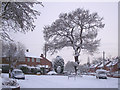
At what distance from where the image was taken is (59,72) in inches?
1502

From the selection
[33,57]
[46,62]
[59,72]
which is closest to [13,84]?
[59,72]

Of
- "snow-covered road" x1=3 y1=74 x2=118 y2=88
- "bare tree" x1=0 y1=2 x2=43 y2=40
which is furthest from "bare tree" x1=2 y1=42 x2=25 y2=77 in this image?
"bare tree" x1=0 y1=2 x2=43 y2=40

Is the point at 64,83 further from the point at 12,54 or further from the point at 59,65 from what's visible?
the point at 12,54

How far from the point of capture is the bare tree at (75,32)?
2788 centimetres

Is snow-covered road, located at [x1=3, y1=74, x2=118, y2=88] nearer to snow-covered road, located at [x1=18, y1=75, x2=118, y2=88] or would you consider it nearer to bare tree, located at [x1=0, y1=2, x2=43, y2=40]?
snow-covered road, located at [x1=18, y1=75, x2=118, y2=88]

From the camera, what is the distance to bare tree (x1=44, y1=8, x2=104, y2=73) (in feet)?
91.5

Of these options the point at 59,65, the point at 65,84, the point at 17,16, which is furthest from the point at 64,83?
the point at 59,65

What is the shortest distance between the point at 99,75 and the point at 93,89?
1589cm

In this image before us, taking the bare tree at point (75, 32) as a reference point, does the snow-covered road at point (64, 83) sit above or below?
below

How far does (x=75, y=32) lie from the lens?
28.8 meters

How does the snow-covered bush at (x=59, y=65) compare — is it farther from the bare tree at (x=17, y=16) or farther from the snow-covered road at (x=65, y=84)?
the bare tree at (x=17, y=16)

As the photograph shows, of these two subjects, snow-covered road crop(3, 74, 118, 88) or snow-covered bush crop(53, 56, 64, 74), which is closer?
snow-covered road crop(3, 74, 118, 88)

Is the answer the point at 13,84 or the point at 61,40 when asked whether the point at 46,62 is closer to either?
the point at 61,40

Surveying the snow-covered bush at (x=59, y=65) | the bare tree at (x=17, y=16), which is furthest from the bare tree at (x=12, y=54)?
the bare tree at (x=17, y=16)
